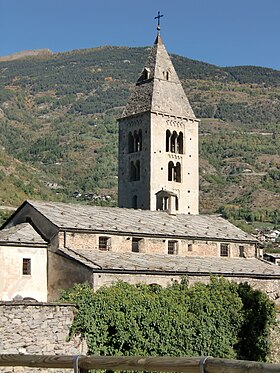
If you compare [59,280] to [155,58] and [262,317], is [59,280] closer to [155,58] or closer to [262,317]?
[262,317]

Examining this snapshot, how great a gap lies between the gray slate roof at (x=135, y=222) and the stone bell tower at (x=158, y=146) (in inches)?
242

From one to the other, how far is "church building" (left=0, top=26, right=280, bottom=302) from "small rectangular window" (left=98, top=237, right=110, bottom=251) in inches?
1.8

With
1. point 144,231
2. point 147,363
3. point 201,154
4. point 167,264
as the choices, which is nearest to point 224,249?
point 144,231

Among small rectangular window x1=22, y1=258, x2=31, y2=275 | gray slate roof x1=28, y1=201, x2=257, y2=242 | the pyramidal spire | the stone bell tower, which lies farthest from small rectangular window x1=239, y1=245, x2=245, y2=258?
small rectangular window x1=22, y1=258, x2=31, y2=275

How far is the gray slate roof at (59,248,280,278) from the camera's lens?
31.9 metres

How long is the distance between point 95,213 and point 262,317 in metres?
10.3

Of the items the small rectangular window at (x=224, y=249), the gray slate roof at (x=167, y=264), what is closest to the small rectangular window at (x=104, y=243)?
the gray slate roof at (x=167, y=264)

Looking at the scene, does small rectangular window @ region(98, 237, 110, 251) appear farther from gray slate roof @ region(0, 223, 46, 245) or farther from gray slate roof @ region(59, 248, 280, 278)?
gray slate roof @ region(0, 223, 46, 245)

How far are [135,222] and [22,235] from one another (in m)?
6.39

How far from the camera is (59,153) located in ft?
503

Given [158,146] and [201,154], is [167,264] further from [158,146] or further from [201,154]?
[201,154]

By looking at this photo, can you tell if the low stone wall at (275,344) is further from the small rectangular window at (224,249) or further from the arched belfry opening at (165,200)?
the arched belfry opening at (165,200)

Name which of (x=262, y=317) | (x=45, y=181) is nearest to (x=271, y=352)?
(x=262, y=317)

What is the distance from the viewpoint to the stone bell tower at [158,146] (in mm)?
48781
